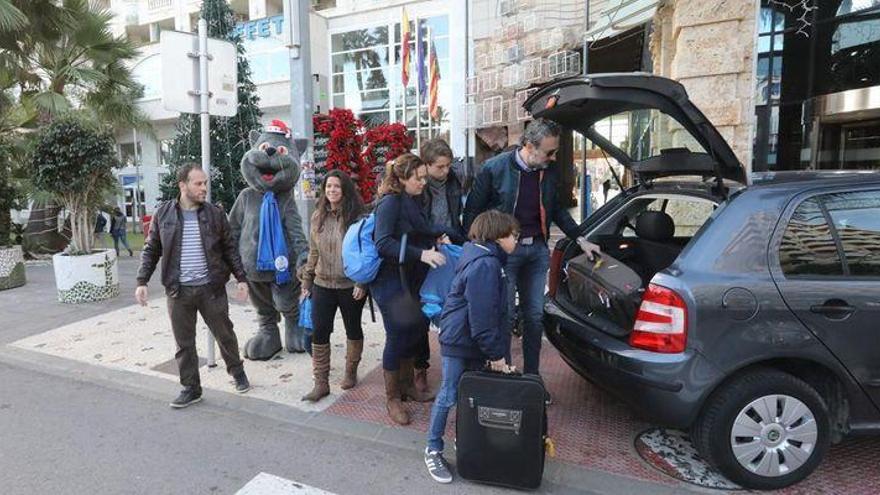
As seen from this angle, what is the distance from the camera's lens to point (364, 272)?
3484 millimetres

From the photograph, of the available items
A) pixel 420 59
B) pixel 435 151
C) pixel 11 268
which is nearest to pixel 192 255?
pixel 435 151

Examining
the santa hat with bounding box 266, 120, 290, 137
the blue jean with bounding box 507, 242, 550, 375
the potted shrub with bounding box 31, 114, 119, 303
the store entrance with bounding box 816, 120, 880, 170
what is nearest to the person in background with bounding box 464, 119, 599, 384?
the blue jean with bounding box 507, 242, 550, 375

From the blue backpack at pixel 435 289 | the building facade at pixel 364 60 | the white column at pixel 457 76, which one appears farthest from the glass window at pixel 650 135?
the white column at pixel 457 76

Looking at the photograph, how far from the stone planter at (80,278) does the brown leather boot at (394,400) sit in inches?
211

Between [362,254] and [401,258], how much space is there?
0.94ft

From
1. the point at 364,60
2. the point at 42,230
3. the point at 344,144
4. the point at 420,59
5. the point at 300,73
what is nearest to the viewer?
the point at 300,73

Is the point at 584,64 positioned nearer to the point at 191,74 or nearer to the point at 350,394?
the point at 191,74

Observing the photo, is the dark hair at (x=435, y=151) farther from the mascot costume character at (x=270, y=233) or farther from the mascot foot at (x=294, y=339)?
the mascot foot at (x=294, y=339)

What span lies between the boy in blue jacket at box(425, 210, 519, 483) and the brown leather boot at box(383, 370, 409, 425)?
0.50 meters

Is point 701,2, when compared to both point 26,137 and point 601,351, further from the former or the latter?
point 26,137

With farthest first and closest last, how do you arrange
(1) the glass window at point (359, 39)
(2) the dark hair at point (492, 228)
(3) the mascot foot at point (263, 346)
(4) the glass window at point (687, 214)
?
1. (1) the glass window at point (359, 39)
2. (4) the glass window at point (687, 214)
3. (3) the mascot foot at point (263, 346)
4. (2) the dark hair at point (492, 228)

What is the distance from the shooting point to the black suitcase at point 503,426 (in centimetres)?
275

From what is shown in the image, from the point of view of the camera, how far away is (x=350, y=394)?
4117 millimetres

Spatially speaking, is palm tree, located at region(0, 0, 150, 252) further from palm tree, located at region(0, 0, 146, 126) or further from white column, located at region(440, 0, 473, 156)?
white column, located at region(440, 0, 473, 156)
